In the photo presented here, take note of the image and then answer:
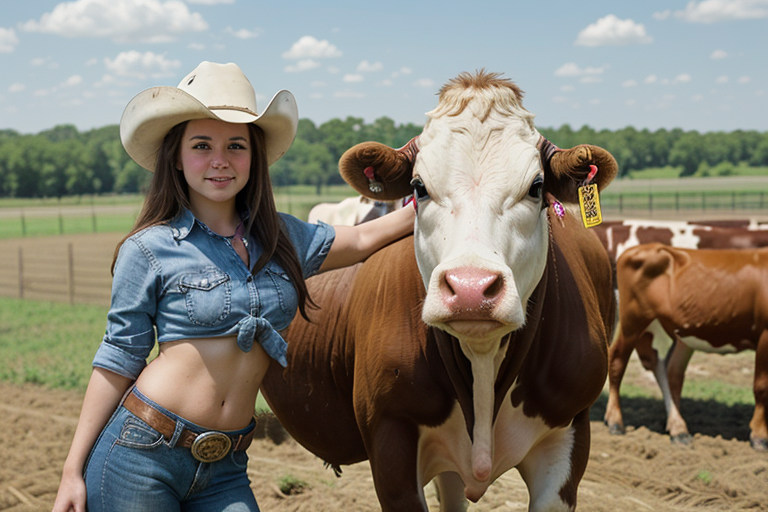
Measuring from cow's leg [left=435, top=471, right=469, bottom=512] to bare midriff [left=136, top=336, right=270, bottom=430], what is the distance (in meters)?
1.72

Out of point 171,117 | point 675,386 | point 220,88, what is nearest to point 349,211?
point 675,386

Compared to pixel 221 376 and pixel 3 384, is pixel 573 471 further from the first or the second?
pixel 3 384

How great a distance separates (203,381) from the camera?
2.37 m

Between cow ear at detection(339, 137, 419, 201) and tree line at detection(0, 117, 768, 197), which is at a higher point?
tree line at detection(0, 117, 768, 197)

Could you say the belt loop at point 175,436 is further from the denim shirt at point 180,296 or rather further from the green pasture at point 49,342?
the green pasture at point 49,342

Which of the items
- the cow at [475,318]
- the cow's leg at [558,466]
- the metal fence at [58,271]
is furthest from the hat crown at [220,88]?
the metal fence at [58,271]

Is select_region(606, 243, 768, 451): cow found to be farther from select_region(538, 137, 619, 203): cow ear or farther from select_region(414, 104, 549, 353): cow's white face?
select_region(414, 104, 549, 353): cow's white face

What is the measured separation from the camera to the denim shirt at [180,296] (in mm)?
2336

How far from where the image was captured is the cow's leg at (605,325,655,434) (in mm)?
7012

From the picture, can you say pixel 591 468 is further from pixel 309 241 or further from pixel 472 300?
pixel 472 300

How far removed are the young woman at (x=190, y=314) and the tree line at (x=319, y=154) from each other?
410 cm

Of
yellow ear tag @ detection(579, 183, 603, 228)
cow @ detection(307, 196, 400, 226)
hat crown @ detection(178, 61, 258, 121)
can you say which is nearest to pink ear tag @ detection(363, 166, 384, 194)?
hat crown @ detection(178, 61, 258, 121)

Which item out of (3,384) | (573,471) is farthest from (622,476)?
(3,384)

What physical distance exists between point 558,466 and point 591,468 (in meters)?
3.09
